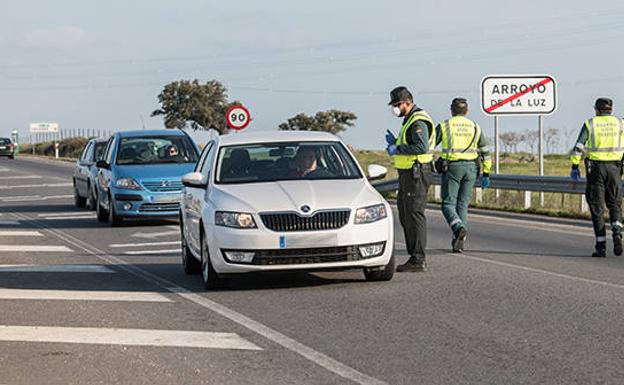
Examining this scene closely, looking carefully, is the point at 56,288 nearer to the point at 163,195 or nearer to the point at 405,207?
the point at 405,207

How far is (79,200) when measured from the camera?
27.9 metres

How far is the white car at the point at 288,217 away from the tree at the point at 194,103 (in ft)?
242

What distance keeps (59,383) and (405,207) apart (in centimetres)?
624

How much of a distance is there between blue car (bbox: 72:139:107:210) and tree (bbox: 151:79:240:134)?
192ft

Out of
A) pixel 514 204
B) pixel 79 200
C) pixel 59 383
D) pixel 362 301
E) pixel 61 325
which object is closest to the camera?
pixel 59 383

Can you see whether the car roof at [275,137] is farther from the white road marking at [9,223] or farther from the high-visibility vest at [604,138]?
the white road marking at [9,223]

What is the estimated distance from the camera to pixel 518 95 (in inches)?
1133

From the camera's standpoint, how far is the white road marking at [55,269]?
561 inches

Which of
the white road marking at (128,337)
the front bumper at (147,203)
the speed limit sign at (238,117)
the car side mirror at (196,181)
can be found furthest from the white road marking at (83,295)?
the speed limit sign at (238,117)

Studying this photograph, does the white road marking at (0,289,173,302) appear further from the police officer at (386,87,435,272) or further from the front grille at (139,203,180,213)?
the front grille at (139,203,180,213)

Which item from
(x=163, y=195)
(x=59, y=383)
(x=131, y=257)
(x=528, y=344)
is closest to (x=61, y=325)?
(x=59, y=383)

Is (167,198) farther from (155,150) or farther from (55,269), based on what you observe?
(55,269)


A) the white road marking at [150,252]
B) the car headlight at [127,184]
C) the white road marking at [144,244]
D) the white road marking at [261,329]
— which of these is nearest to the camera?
the white road marking at [261,329]

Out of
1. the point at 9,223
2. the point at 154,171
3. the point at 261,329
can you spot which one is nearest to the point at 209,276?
the point at 261,329
